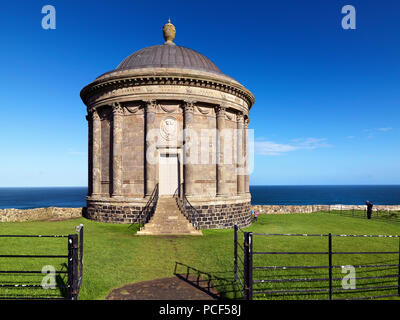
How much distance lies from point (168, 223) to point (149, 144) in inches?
235

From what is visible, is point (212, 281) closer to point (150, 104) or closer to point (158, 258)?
point (158, 258)

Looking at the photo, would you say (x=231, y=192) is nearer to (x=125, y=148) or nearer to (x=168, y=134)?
(x=168, y=134)

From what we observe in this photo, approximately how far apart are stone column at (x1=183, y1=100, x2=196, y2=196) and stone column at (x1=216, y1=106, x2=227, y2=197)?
209cm

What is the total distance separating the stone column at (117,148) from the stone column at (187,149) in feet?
15.6

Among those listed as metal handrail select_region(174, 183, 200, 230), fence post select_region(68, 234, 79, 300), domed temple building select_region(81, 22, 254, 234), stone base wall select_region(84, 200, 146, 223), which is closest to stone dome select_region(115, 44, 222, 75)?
domed temple building select_region(81, 22, 254, 234)

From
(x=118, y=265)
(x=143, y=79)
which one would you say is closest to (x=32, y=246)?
(x=118, y=265)

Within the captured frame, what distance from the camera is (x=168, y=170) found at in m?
18.2

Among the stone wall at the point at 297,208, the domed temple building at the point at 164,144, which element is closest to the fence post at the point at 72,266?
the domed temple building at the point at 164,144

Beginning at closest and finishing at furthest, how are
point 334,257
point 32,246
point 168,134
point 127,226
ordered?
point 334,257 < point 32,246 < point 127,226 < point 168,134

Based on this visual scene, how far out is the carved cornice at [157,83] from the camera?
→ 689 inches

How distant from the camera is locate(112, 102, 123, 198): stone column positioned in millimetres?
18286

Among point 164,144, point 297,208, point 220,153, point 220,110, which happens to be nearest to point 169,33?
point 220,110
